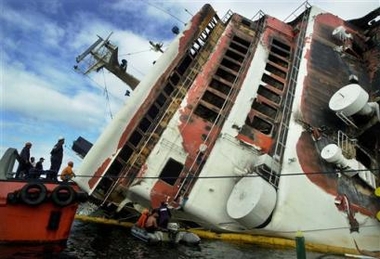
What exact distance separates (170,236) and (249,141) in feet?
16.5

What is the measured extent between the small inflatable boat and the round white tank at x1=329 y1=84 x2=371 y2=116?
8.25 metres

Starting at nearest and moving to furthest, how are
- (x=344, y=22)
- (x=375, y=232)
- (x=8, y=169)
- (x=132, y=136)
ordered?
(x=8, y=169), (x=375, y=232), (x=132, y=136), (x=344, y=22)

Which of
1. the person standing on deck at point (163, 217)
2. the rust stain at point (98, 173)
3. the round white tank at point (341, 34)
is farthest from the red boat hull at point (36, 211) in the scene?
the round white tank at point (341, 34)

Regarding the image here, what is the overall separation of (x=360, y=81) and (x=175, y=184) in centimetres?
1158

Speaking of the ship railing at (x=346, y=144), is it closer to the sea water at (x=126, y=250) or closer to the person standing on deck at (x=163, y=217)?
the sea water at (x=126, y=250)

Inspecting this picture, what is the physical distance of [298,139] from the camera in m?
14.8

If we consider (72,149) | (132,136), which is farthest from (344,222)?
(72,149)

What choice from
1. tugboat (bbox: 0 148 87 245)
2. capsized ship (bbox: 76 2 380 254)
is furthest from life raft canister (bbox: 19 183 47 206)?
capsized ship (bbox: 76 2 380 254)

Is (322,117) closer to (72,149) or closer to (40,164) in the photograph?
(40,164)

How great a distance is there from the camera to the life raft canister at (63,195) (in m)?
9.59

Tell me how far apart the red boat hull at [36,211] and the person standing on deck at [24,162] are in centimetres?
180

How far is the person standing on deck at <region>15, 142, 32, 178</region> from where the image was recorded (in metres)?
11.4

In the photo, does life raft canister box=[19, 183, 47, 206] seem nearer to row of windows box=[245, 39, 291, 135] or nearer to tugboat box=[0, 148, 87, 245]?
tugboat box=[0, 148, 87, 245]

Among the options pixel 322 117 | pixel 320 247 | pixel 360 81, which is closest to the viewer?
pixel 320 247
